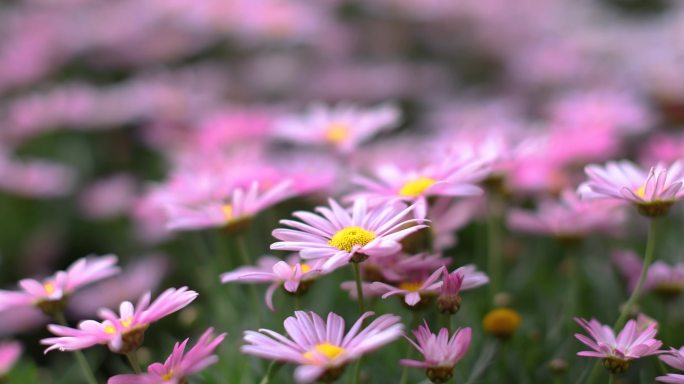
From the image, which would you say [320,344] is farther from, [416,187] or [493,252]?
[493,252]

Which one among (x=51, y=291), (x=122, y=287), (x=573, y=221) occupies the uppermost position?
(x=51, y=291)

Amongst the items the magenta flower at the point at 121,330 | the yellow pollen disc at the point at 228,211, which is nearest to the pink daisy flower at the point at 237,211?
the yellow pollen disc at the point at 228,211

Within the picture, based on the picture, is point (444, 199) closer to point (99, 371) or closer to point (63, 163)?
point (99, 371)

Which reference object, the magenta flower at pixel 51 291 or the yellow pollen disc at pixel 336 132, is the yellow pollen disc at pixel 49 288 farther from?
the yellow pollen disc at pixel 336 132

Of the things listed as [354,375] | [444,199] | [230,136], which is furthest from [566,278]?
[230,136]

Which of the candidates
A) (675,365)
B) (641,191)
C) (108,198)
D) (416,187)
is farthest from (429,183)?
(108,198)

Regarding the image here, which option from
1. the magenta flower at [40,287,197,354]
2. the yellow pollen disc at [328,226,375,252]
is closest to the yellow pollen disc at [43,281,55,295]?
the magenta flower at [40,287,197,354]
